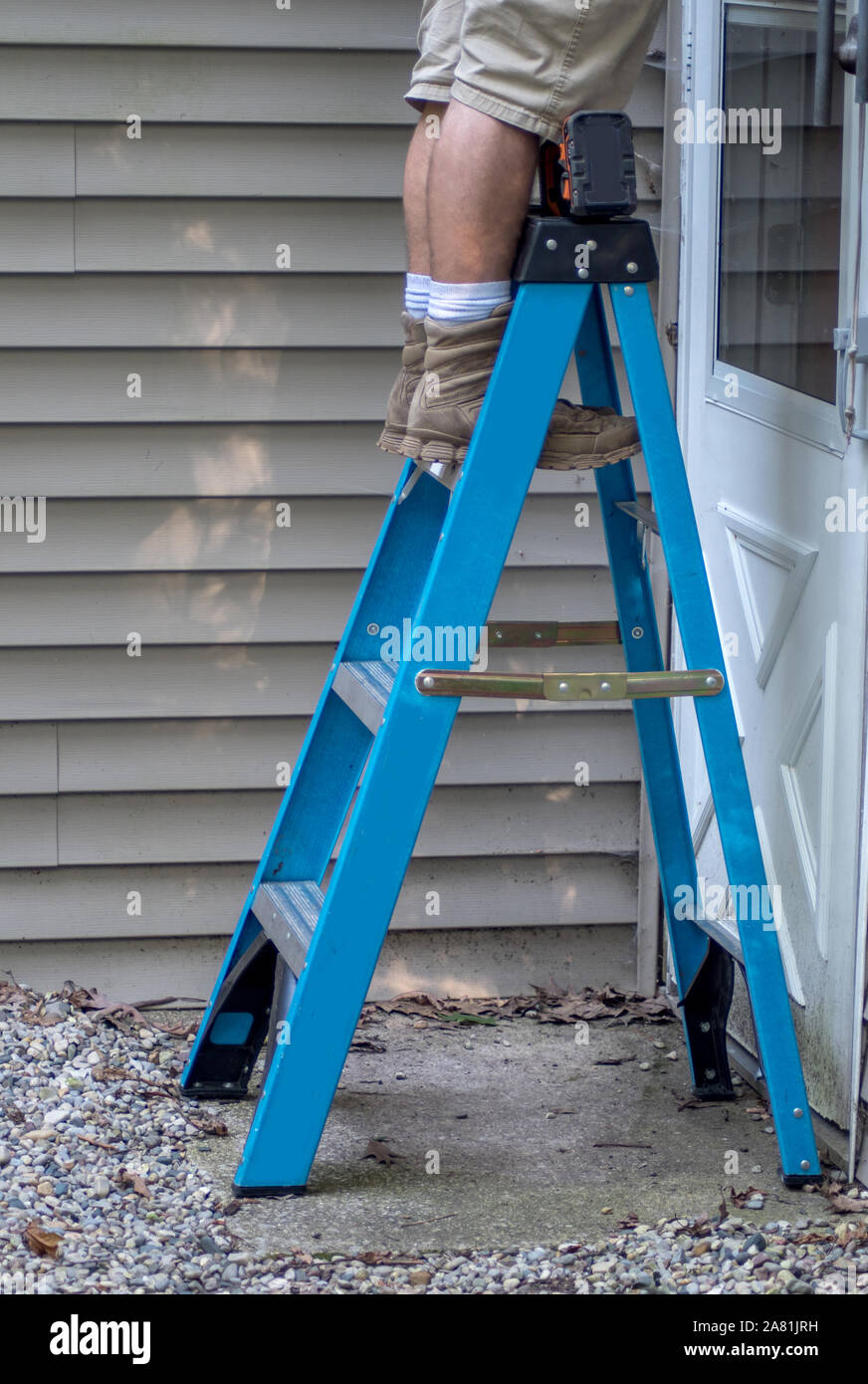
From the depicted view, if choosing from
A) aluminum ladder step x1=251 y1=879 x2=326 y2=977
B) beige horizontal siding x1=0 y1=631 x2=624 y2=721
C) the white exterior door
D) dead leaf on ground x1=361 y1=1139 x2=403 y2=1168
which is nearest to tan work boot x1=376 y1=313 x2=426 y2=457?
the white exterior door

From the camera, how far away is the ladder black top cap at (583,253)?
7.54 ft

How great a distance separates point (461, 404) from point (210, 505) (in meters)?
1.11

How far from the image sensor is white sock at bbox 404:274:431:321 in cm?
256

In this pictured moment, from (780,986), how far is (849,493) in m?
0.80

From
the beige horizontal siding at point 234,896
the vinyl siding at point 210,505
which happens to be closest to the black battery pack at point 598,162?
the vinyl siding at point 210,505

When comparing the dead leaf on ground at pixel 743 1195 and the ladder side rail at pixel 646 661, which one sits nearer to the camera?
the dead leaf on ground at pixel 743 1195

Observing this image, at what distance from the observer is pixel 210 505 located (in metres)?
3.36

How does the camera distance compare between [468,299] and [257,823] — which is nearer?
[468,299]

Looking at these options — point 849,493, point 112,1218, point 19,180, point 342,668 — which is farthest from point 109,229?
point 112,1218

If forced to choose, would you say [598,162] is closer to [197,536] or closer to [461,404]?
[461,404]

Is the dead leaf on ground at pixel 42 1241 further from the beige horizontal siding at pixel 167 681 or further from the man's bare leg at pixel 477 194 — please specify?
the man's bare leg at pixel 477 194

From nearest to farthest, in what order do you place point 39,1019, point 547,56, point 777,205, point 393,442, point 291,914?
1. point 547,56
2. point 393,442
3. point 291,914
4. point 777,205
5. point 39,1019

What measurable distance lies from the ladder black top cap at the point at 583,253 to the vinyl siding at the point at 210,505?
105cm

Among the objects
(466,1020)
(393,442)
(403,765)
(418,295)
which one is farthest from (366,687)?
(466,1020)
